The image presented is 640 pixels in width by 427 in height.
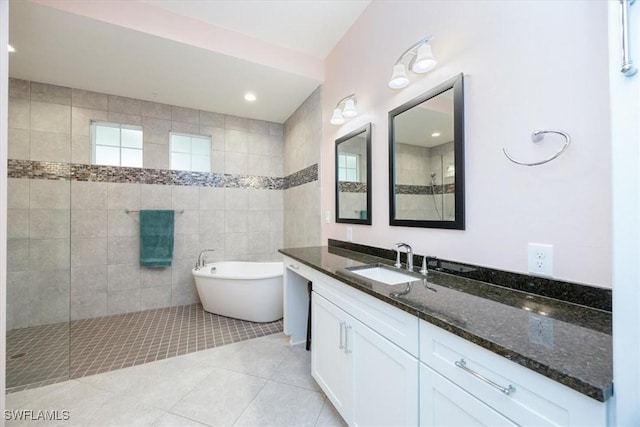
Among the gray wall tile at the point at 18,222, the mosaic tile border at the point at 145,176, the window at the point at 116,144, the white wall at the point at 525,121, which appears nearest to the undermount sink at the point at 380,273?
the white wall at the point at 525,121

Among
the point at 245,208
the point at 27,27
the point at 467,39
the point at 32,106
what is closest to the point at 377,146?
the point at 467,39

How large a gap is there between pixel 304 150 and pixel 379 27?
1530 mm

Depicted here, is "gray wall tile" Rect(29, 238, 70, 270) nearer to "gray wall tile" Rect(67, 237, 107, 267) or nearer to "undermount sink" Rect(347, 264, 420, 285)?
"gray wall tile" Rect(67, 237, 107, 267)

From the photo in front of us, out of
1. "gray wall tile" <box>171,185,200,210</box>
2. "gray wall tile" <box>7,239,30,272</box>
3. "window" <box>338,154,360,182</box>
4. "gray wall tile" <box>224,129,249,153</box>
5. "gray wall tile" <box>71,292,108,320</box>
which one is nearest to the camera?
"gray wall tile" <box>7,239,30,272</box>

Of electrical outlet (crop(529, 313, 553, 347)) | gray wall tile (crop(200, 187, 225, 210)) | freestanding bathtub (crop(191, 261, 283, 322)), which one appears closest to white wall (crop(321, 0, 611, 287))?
electrical outlet (crop(529, 313, 553, 347))

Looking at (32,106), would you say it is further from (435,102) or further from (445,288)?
(445,288)

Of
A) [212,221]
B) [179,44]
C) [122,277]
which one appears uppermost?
→ [179,44]

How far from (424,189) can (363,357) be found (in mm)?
979

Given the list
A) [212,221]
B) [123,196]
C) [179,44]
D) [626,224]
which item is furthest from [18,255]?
[626,224]

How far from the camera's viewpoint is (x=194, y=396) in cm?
170

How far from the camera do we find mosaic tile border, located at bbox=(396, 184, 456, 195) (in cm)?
140

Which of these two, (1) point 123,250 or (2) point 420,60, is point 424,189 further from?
(1) point 123,250

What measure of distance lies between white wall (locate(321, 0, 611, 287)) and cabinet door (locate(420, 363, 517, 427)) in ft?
1.98

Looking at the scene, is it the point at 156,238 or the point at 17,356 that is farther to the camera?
the point at 156,238
